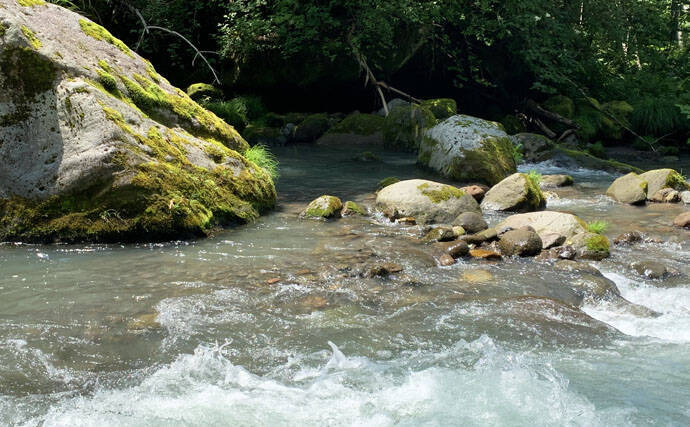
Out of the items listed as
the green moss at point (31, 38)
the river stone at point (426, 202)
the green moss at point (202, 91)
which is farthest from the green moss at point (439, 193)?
the green moss at point (202, 91)

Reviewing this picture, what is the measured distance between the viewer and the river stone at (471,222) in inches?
331

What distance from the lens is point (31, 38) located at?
25.1 feet

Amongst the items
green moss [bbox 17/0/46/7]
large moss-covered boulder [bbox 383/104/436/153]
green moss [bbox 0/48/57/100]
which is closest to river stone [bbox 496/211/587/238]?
green moss [bbox 0/48/57/100]

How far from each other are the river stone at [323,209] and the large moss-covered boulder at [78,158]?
3.93ft

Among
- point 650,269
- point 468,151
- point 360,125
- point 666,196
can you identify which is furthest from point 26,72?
point 360,125

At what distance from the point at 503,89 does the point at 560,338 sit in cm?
1731

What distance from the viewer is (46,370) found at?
434 cm

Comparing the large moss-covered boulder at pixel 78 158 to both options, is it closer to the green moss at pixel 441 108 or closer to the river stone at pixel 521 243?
the river stone at pixel 521 243

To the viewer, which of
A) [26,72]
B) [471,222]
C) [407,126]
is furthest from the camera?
[407,126]

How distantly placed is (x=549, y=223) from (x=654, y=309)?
2.42 m

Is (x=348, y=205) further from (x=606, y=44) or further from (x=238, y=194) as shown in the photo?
(x=606, y=44)

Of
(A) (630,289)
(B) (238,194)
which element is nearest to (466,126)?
(B) (238,194)

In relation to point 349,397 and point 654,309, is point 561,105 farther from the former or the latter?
point 349,397

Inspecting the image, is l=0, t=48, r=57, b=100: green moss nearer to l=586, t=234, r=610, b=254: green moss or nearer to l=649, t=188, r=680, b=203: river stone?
l=586, t=234, r=610, b=254: green moss
